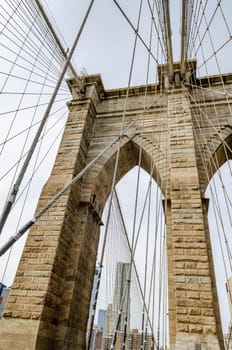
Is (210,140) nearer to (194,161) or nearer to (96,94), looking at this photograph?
(194,161)

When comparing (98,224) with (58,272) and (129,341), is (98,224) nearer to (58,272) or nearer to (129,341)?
(58,272)

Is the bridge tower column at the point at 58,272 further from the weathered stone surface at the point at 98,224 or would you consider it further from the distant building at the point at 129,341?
the distant building at the point at 129,341

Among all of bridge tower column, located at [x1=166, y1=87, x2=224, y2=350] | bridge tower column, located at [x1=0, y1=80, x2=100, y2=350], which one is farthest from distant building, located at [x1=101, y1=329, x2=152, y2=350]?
bridge tower column, located at [x1=0, y1=80, x2=100, y2=350]

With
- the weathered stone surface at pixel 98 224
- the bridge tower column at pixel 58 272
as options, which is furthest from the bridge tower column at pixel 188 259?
the bridge tower column at pixel 58 272

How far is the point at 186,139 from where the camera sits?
482 centimetres

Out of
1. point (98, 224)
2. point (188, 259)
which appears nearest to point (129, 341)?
point (188, 259)

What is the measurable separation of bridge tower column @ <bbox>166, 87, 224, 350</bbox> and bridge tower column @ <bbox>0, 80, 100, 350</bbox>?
5.41ft

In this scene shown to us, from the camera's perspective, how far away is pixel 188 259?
3543 millimetres

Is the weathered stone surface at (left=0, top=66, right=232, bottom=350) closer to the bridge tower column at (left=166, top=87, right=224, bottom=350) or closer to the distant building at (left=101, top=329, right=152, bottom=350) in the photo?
the bridge tower column at (left=166, top=87, right=224, bottom=350)

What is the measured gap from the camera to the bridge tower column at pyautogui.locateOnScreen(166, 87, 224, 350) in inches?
121

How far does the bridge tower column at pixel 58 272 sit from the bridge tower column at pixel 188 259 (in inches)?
64.9

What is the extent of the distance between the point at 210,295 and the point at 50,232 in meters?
2.68

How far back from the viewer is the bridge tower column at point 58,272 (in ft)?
11.4

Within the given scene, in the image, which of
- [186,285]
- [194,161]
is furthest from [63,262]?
[194,161]
